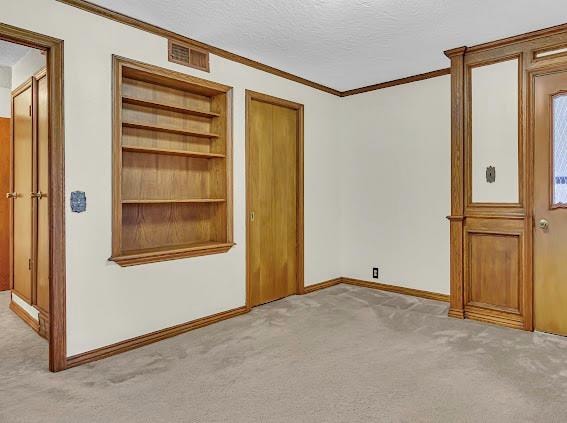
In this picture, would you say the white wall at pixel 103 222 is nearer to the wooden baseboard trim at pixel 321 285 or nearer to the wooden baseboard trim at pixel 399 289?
the wooden baseboard trim at pixel 321 285

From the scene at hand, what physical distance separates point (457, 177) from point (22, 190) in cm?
414

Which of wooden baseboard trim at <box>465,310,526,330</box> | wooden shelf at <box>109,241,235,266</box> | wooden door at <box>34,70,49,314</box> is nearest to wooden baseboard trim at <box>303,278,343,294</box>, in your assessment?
wooden shelf at <box>109,241,235,266</box>

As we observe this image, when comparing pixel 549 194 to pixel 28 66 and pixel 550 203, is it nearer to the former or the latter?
pixel 550 203

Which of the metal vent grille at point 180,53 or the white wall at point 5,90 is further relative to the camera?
the white wall at point 5,90

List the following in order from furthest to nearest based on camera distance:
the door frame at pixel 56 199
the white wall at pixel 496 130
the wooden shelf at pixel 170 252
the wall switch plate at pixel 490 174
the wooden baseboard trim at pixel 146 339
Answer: the wall switch plate at pixel 490 174 < the white wall at pixel 496 130 < the wooden shelf at pixel 170 252 < the wooden baseboard trim at pixel 146 339 < the door frame at pixel 56 199

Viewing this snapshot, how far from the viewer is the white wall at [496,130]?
3430 mm

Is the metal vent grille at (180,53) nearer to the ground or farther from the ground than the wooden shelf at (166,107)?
farther from the ground

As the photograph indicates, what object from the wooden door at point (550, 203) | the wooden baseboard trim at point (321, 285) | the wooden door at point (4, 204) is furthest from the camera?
the wooden door at point (4, 204)

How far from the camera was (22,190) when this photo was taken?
12.8 feet

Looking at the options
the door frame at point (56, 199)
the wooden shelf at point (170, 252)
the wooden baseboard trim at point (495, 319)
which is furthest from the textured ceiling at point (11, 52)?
the wooden baseboard trim at point (495, 319)

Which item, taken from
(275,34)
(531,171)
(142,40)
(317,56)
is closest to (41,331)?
(142,40)

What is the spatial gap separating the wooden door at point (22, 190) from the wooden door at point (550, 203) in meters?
4.36

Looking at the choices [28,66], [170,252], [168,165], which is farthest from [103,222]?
[28,66]

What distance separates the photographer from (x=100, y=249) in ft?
9.37
